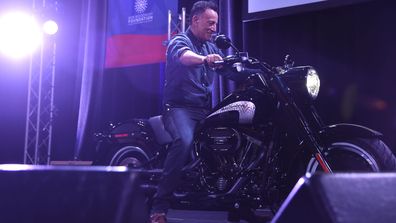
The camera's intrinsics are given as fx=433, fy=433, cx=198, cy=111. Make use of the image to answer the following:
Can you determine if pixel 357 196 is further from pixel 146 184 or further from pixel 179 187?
pixel 146 184

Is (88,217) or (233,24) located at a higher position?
(233,24)

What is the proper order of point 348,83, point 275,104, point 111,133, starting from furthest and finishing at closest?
1. point 348,83
2. point 111,133
3. point 275,104

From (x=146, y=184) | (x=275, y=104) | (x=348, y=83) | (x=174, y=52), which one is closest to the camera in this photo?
(x=275, y=104)

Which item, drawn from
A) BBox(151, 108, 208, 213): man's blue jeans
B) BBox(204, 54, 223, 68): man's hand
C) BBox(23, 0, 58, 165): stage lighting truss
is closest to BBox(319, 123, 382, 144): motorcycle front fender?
BBox(204, 54, 223, 68): man's hand

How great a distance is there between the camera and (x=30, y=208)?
38.5 inches

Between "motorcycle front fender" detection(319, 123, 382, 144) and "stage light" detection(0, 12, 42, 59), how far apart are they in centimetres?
437

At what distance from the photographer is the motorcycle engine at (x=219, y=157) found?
273cm

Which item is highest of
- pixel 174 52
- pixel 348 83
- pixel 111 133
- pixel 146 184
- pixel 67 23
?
pixel 67 23

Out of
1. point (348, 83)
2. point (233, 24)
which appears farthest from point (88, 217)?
point (233, 24)

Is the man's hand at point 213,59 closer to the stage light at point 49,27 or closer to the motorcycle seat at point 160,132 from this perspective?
the motorcycle seat at point 160,132

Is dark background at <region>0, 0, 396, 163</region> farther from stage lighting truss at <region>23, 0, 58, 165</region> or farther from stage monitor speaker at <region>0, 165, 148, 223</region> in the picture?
stage monitor speaker at <region>0, 165, 148, 223</region>

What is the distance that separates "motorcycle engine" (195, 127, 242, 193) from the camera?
8.95 feet

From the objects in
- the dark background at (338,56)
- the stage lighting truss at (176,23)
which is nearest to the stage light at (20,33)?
the dark background at (338,56)

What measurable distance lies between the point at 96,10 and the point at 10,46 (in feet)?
4.13
